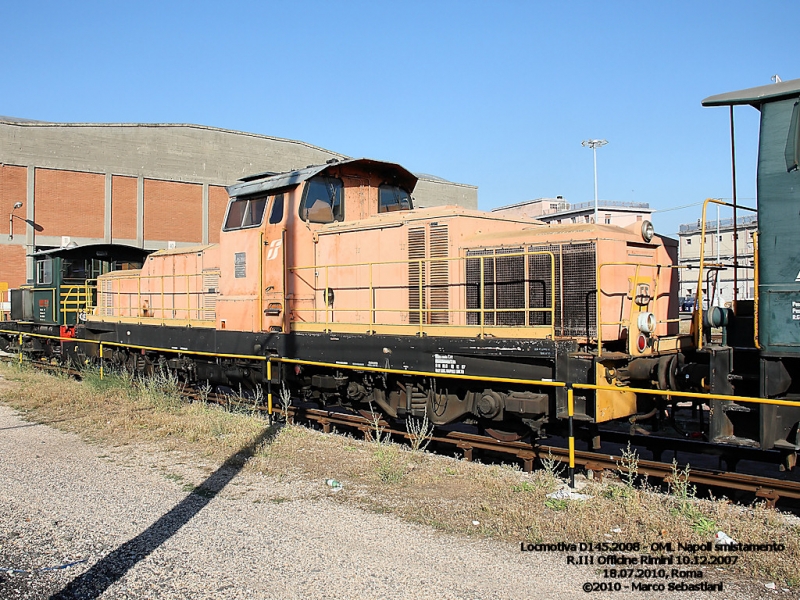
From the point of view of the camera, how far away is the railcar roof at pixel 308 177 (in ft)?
32.9

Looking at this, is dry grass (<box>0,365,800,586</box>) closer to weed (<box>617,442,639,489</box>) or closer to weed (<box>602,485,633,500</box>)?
weed (<box>602,485,633,500</box>)

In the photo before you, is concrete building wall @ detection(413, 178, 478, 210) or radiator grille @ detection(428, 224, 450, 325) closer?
radiator grille @ detection(428, 224, 450, 325)

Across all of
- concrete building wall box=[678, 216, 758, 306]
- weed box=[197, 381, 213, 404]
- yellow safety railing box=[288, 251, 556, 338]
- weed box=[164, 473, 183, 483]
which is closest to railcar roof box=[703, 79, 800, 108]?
concrete building wall box=[678, 216, 758, 306]

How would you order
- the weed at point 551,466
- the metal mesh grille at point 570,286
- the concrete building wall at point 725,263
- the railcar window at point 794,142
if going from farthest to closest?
the concrete building wall at point 725,263 → the metal mesh grille at point 570,286 → the weed at point 551,466 → the railcar window at point 794,142

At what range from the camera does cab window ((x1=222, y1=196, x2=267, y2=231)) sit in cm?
1067

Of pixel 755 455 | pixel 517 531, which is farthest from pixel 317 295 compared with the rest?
pixel 755 455

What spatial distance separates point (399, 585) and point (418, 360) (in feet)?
13.2

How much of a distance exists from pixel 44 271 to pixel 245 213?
10696 mm

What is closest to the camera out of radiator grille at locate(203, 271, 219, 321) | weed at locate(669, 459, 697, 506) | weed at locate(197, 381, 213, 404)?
weed at locate(669, 459, 697, 506)

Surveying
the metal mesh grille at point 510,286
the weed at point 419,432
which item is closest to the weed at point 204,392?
the weed at point 419,432

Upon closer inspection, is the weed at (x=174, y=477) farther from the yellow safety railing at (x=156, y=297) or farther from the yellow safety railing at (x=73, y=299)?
the yellow safety railing at (x=73, y=299)

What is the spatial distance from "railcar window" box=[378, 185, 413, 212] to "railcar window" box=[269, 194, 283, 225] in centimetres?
159

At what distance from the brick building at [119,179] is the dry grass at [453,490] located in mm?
23577

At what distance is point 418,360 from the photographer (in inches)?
329
